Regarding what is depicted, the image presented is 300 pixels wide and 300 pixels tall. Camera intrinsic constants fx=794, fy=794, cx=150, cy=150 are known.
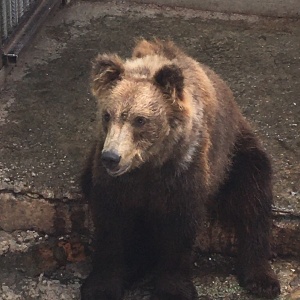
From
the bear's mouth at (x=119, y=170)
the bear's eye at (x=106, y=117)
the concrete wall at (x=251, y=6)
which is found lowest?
the bear's mouth at (x=119, y=170)

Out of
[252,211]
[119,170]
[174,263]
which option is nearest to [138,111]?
[119,170]

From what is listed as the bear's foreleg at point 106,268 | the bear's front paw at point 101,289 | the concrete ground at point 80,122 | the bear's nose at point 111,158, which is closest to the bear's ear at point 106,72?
the bear's nose at point 111,158

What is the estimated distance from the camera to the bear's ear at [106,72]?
3.45 m

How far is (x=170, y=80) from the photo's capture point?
3.37 m

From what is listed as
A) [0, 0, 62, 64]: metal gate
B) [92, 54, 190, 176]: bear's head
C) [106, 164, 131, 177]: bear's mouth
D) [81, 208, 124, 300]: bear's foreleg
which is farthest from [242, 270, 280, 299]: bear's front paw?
[0, 0, 62, 64]: metal gate

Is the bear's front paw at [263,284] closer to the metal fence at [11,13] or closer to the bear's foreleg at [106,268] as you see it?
the bear's foreleg at [106,268]

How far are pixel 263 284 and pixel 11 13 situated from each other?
248 cm

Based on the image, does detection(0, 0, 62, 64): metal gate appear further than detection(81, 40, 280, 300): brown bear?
Yes

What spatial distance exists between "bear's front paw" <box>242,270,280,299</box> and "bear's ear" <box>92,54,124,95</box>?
1251 mm

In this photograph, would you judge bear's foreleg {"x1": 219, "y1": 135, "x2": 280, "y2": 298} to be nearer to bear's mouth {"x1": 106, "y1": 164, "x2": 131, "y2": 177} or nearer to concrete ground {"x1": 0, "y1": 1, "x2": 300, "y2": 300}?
concrete ground {"x1": 0, "y1": 1, "x2": 300, "y2": 300}

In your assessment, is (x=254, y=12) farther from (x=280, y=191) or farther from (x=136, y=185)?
(x=136, y=185)

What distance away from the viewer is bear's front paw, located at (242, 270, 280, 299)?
393 cm

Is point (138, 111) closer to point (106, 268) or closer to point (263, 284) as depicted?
point (106, 268)

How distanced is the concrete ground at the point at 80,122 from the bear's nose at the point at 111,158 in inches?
34.6
